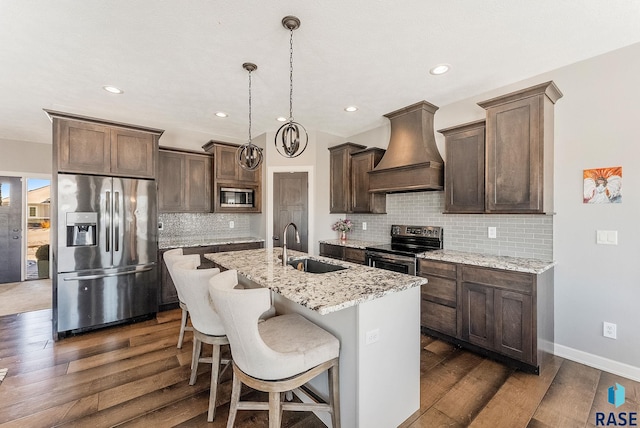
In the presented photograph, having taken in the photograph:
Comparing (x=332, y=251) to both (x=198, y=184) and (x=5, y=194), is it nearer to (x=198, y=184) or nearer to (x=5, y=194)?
(x=198, y=184)

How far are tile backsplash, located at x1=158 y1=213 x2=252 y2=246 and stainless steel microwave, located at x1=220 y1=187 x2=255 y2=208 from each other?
450mm

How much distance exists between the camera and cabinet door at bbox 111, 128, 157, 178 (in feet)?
11.4

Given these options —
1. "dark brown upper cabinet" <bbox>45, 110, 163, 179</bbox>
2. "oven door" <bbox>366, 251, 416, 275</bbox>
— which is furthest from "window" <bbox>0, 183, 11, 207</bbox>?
"oven door" <bbox>366, 251, 416, 275</bbox>

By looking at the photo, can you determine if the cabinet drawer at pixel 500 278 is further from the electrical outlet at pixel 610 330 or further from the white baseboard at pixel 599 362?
the white baseboard at pixel 599 362

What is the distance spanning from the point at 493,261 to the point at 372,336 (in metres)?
1.78

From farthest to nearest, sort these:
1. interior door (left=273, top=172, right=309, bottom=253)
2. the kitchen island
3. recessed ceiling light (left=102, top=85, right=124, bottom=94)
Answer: interior door (left=273, top=172, right=309, bottom=253)
recessed ceiling light (left=102, top=85, right=124, bottom=94)
the kitchen island

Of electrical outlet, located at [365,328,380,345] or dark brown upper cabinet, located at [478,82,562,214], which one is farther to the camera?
dark brown upper cabinet, located at [478,82,562,214]

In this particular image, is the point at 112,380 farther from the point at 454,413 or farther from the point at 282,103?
the point at 282,103

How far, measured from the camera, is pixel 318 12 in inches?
77.5

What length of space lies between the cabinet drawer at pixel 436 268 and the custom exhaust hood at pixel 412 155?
0.93 m

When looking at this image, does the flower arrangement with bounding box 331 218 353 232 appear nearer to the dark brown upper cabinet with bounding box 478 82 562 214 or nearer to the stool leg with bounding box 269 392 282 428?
the dark brown upper cabinet with bounding box 478 82 562 214

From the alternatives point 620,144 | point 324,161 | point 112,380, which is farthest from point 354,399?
point 324,161

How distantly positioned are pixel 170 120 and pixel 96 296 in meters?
2.60

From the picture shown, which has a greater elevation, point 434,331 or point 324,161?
point 324,161
